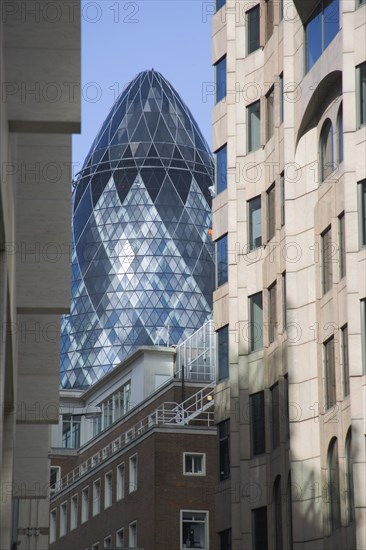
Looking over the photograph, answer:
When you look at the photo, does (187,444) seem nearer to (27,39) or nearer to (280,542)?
(280,542)

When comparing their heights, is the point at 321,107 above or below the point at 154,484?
above

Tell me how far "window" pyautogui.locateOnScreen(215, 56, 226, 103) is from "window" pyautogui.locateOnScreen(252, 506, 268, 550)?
18198mm

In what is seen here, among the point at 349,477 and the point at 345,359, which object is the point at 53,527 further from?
the point at 349,477

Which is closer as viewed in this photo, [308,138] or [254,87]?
[308,138]

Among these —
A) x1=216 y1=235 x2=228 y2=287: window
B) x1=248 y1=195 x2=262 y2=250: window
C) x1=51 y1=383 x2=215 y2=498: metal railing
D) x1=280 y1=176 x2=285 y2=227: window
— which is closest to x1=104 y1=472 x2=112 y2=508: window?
x1=51 y1=383 x2=215 y2=498: metal railing

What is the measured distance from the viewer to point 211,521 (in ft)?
250

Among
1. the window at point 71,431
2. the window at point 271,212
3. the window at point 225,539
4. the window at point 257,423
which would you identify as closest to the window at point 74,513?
the window at point 71,431

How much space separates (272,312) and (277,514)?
7633 millimetres

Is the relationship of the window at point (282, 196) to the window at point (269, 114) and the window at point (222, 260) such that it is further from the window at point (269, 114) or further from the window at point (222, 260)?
the window at point (222, 260)

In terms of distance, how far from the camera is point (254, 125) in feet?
183

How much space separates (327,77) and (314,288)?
7.06m

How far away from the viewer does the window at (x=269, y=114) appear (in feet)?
177

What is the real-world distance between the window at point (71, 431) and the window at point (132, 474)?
100.0 feet

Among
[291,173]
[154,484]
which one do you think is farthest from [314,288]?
[154,484]
